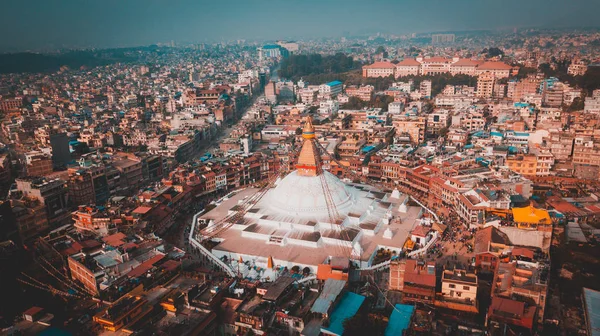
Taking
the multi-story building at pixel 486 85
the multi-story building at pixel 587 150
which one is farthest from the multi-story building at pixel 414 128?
the multi-story building at pixel 486 85

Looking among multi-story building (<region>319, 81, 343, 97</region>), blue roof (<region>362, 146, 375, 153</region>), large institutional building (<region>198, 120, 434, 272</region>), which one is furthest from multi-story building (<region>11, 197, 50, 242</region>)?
multi-story building (<region>319, 81, 343, 97</region>)

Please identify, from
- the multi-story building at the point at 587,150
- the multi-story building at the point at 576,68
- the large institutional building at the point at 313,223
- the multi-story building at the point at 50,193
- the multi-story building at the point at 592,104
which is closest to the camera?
the large institutional building at the point at 313,223

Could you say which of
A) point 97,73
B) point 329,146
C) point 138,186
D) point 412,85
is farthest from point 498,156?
point 97,73

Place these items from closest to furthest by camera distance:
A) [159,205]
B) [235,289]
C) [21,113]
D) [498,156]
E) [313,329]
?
[313,329], [235,289], [159,205], [498,156], [21,113]

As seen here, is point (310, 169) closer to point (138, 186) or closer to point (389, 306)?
point (389, 306)

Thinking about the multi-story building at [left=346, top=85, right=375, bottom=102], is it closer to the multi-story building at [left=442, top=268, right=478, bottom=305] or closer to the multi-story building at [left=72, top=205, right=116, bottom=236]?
the multi-story building at [left=72, top=205, right=116, bottom=236]

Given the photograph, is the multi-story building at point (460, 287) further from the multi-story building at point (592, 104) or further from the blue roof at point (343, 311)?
the multi-story building at point (592, 104)
